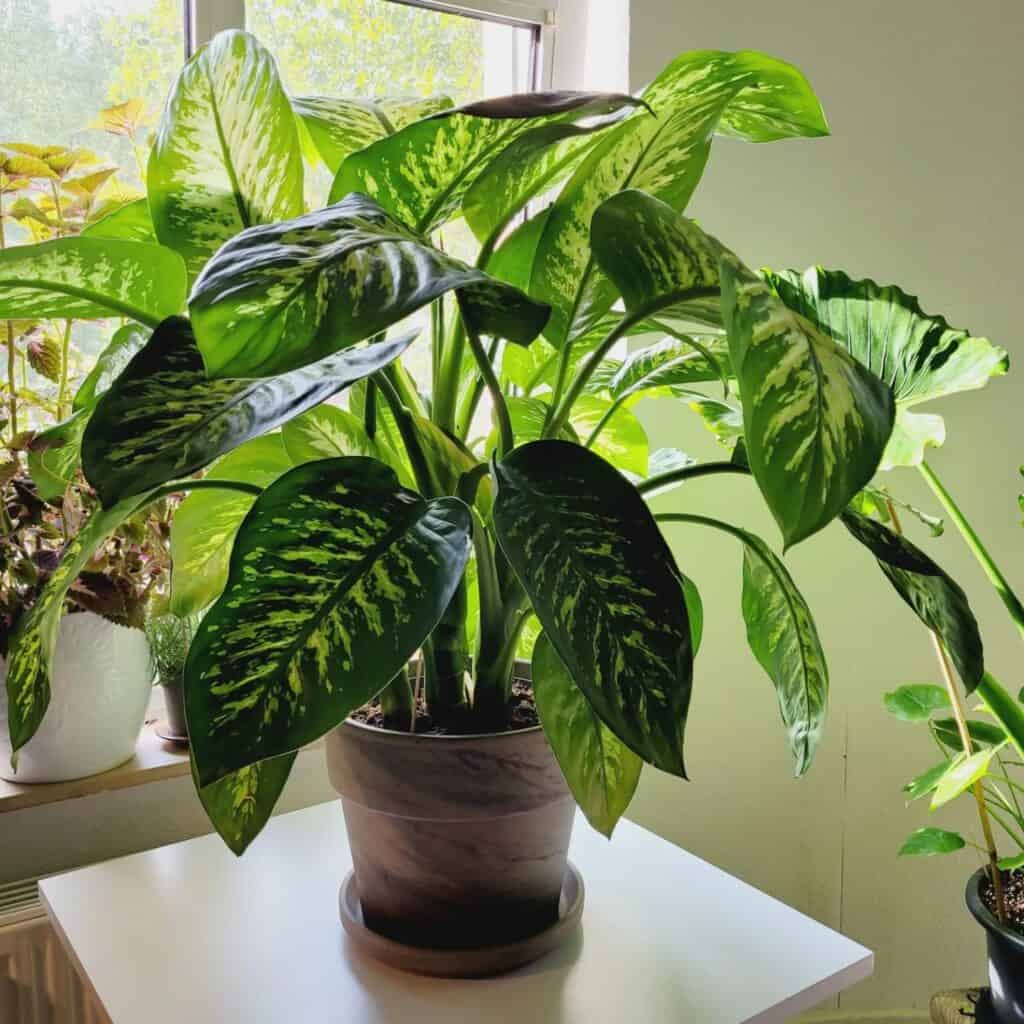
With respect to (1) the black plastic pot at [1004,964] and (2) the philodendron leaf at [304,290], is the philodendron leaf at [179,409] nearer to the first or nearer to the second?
(2) the philodendron leaf at [304,290]

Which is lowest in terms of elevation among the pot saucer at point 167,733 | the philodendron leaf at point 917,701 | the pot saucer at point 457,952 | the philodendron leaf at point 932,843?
the philodendron leaf at point 932,843

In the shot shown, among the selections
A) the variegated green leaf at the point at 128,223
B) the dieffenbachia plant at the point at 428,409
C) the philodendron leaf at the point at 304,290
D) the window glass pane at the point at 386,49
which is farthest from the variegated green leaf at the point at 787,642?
the window glass pane at the point at 386,49

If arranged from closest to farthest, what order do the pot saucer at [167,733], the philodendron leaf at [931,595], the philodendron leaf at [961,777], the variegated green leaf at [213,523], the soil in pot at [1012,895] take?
the philodendron leaf at [931,595] → the variegated green leaf at [213,523] → the philodendron leaf at [961,777] → the soil in pot at [1012,895] → the pot saucer at [167,733]

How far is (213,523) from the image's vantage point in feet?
2.80

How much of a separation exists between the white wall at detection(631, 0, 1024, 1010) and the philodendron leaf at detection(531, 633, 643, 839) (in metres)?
0.77

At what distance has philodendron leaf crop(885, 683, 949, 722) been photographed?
1205mm

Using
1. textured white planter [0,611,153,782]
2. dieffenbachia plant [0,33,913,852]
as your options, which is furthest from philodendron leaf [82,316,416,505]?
textured white planter [0,611,153,782]

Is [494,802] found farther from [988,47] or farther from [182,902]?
[988,47]

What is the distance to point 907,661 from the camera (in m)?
1.50

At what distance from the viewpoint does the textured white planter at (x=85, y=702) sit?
1055mm

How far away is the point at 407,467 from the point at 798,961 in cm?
50

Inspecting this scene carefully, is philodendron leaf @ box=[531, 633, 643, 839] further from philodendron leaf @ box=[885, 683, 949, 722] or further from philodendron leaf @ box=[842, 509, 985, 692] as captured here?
philodendron leaf @ box=[885, 683, 949, 722]

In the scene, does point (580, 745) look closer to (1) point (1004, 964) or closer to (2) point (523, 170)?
(2) point (523, 170)

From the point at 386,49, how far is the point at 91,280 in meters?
0.88
